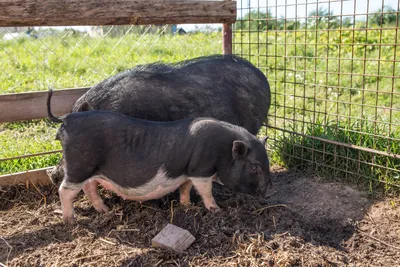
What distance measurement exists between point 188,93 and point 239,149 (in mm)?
894

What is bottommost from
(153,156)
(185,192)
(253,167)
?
(185,192)

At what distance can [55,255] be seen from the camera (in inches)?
130

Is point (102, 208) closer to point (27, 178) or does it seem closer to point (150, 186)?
point (150, 186)

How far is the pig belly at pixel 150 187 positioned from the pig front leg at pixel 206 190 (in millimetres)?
111

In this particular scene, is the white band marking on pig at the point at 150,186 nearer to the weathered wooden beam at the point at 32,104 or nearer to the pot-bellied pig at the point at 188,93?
the pot-bellied pig at the point at 188,93

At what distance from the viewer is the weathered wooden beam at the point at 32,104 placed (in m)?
4.25

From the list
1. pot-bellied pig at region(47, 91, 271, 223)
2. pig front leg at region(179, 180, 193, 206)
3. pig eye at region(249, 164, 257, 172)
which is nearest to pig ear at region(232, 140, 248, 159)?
pot-bellied pig at region(47, 91, 271, 223)

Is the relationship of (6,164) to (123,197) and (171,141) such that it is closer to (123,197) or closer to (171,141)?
(123,197)

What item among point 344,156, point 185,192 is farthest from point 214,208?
point 344,156

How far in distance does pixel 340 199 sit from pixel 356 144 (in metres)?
0.73

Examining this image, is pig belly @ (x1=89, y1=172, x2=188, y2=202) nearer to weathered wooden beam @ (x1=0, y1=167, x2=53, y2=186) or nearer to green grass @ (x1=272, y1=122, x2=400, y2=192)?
weathered wooden beam @ (x1=0, y1=167, x2=53, y2=186)

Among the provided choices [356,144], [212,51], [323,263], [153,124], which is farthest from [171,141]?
[212,51]

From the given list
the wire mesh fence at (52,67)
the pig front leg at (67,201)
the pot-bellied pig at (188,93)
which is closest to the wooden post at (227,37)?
the pot-bellied pig at (188,93)

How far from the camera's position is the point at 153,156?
3682mm
